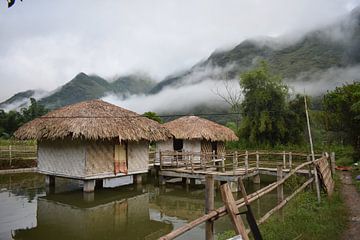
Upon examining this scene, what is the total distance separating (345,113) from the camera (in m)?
18.0

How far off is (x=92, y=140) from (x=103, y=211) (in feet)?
12.2

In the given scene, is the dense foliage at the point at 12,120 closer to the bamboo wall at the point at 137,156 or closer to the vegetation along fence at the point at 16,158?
the vegetation along fence at the point at 16,158

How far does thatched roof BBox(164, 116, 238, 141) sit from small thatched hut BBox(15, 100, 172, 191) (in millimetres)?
3279

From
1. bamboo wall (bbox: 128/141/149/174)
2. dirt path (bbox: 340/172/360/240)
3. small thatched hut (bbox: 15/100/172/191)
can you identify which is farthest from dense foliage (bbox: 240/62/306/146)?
dirt path (bbox: 340/172/360/240)

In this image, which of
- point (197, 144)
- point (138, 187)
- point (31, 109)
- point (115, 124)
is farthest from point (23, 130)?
point (31, 109)

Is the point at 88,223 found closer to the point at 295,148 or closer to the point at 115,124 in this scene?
the point at 115,124

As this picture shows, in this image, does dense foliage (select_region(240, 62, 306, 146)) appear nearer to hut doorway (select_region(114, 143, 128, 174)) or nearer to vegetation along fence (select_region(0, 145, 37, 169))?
hut doorway (select_region(114, 143, 128, 174))

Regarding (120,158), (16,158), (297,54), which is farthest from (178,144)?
(297,54)

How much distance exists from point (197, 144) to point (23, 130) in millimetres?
9847

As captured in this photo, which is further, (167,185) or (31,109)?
(31,109)

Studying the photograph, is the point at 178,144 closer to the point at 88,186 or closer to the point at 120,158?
the point at 120,158

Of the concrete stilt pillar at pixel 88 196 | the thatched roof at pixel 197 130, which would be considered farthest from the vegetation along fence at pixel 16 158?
the thatched roof at pixel 197 130

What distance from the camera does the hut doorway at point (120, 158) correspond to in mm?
14359

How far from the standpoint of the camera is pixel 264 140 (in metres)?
24.8
